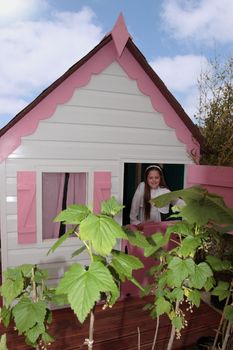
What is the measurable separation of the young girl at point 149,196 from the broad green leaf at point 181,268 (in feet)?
7.51

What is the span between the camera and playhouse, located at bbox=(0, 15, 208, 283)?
2.58m

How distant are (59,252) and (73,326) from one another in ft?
2.51

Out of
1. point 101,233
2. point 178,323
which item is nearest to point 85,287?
point 101,233

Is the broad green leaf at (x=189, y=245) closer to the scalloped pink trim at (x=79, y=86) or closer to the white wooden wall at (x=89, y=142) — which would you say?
the white wooden wall at (x=89, y=142)

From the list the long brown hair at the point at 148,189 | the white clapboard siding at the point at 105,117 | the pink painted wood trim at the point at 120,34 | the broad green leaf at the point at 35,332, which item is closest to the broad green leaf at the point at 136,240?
the broad green leaf at the point at 35,332

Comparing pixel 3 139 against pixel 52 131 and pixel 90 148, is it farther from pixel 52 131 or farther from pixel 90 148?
pixel 90 148

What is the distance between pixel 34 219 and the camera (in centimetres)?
270

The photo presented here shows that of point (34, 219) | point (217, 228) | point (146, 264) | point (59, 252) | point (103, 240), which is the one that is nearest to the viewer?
point (103, 240)

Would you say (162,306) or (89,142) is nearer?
(162,306)

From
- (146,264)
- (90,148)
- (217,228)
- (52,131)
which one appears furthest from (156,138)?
(217,228)

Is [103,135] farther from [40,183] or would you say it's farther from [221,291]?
[221,291]

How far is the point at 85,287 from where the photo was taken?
808 millimetres

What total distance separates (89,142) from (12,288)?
1932mm

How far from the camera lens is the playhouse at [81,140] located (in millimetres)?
2578
